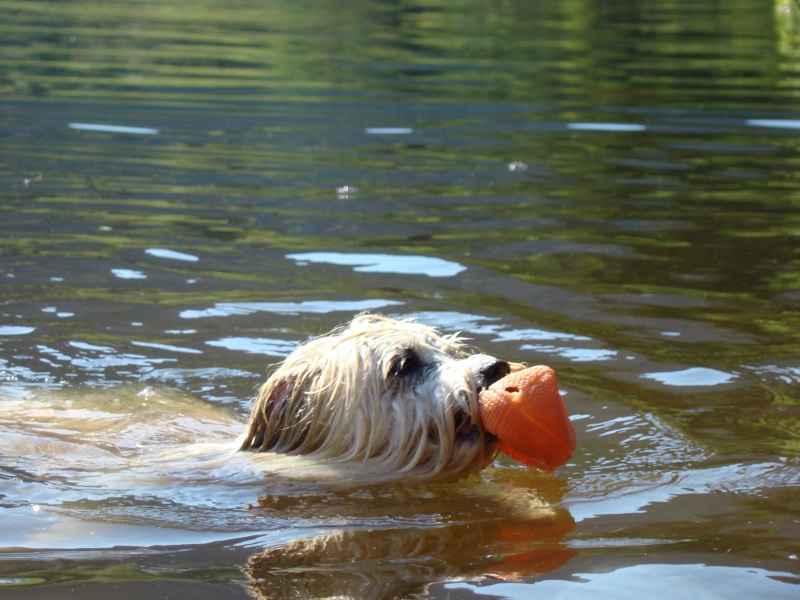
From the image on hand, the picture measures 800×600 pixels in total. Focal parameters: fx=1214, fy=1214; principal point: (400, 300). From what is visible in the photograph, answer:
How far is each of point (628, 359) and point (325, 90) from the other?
1171 centimetres

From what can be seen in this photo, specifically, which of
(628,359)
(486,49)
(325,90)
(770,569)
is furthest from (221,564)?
(486,49)

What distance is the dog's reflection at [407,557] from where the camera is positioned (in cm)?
425

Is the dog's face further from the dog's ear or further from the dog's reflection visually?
the dog's reflection

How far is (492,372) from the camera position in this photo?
16.3 ft

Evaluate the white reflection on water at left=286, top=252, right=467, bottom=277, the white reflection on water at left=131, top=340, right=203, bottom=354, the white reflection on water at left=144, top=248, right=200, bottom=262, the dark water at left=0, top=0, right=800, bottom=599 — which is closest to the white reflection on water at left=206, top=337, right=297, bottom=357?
the dark water at left=0, top=0, right=800, bottom=599

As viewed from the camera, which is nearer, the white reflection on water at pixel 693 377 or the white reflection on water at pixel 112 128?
the white reflection on water at pixel 693 377

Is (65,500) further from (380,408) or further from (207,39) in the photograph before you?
(207,39)

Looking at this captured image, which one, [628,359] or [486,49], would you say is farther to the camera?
[486,49]

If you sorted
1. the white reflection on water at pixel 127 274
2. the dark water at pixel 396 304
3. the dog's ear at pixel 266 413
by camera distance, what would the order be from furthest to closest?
1. the white reflection on water at pixel 127 274
2. the dog's ear at pixel 266 413
3. the dark water at pixel 396 304

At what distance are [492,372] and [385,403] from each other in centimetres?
48

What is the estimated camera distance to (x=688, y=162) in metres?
13.2

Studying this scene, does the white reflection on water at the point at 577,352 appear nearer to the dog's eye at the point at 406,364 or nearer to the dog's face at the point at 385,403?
the dog's face at the point at 385,403

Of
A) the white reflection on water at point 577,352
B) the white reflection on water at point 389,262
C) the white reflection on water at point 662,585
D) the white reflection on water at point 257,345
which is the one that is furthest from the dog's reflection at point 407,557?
the white reflection on water at point 389,262

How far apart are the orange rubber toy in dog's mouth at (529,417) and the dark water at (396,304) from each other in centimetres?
29
